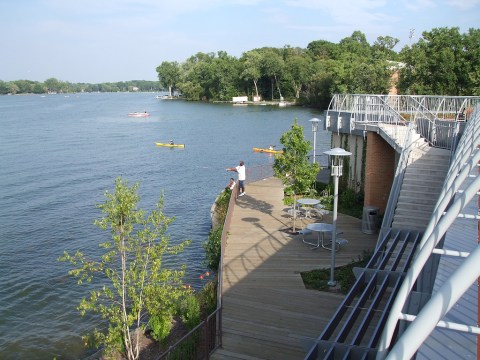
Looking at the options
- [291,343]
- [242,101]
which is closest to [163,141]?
[291,343]

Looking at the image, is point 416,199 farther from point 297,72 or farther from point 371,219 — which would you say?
point 297,72

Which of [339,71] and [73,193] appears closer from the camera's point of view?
[73,193]

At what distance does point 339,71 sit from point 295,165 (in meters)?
74.1

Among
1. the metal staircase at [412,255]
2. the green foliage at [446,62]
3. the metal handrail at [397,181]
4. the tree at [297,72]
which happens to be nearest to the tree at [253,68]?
the tree at [297,72]

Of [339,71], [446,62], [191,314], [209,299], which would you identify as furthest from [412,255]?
[339,71]

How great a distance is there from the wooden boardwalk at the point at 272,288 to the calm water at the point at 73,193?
3398mm

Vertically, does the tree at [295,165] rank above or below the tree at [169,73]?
below

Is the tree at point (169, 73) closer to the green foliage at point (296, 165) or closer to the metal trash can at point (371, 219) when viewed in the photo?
the green foliage at point (296, 165)

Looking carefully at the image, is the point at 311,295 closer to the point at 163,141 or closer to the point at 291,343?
the point at 291,343

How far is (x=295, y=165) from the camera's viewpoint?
63.7ft

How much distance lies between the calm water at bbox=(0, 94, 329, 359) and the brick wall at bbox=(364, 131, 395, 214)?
756 cm

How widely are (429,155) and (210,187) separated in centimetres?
2150

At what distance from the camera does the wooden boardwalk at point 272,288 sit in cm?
1070

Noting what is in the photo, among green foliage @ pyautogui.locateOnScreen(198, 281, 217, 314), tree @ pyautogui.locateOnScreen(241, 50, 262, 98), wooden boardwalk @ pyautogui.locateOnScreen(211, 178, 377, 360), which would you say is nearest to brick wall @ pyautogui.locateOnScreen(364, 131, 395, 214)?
wooden boardwalk @ pyautogui.locateOnScreen(211, 178, 377, 360)
